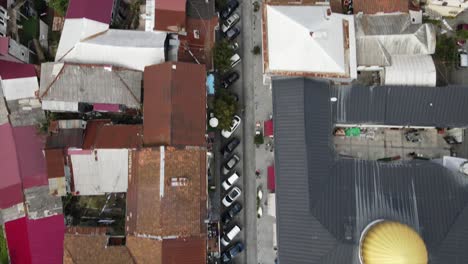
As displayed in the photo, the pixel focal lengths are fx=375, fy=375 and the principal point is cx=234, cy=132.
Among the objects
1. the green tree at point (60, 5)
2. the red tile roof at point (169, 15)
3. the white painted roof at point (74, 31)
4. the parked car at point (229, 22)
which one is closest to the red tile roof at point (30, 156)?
the white painted roof at point (74, 31)

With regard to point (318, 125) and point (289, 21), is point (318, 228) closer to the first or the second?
point (318, 125)

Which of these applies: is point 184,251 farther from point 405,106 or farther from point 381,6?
point 381,6

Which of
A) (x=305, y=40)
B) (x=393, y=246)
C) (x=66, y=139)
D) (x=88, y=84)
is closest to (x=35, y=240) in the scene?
(x=66, y=139)

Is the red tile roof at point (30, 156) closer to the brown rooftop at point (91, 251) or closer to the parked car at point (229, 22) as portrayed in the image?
the brown rooftop at point (91, 251)

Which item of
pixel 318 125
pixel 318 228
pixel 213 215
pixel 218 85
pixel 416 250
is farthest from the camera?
pixel 218 85

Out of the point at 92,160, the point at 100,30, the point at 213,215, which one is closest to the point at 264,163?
the point at 213,215

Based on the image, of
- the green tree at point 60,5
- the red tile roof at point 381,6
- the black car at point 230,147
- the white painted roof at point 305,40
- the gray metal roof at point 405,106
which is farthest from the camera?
the black car at point 230,147

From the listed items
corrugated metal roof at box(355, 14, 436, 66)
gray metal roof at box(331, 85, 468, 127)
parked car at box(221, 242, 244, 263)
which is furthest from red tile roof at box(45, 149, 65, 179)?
corrugated metal roof at box(355, 14, 436, 66)

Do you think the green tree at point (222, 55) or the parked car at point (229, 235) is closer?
the parked car at point (229, 235)
